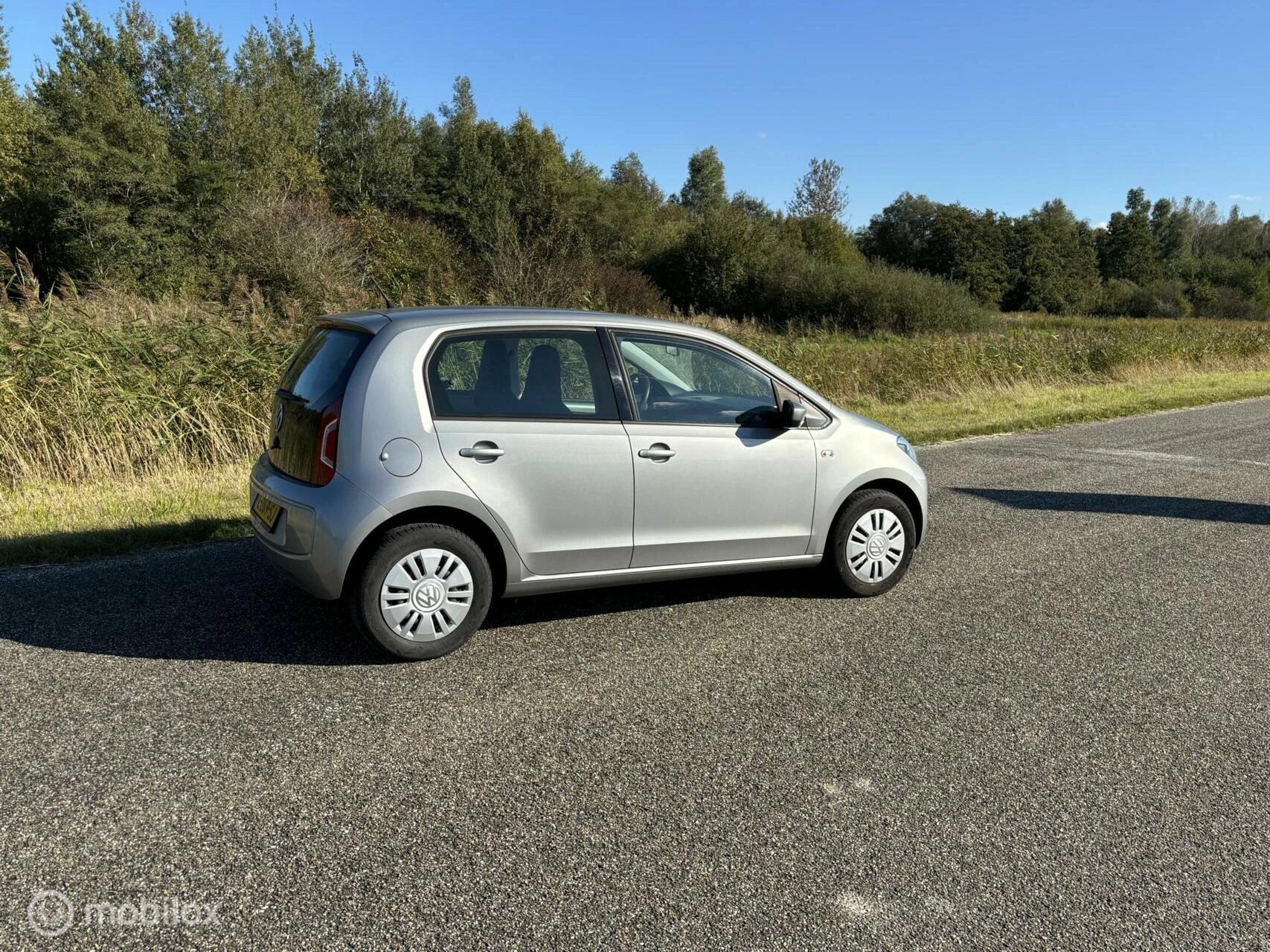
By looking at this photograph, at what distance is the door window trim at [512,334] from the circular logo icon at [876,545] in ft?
5.85

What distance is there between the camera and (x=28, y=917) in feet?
8.40

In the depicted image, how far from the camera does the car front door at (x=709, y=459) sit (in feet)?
16.0

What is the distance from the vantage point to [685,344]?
5.19 m

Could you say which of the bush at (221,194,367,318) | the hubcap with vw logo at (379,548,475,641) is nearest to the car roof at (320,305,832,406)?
the hubcap with vw logo at (379,548,475,641)

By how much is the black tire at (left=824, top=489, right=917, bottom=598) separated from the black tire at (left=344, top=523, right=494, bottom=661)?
209 cm

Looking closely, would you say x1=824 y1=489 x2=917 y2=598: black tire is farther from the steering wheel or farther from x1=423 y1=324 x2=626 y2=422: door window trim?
x1=423 y1=324 x2=626 y2=422: door window trim

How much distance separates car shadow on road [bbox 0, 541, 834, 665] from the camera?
4555 mm

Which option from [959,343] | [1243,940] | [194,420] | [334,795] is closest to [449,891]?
[334,795]

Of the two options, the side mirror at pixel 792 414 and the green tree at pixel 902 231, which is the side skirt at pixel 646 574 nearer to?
the side mirror at pixel 792 414

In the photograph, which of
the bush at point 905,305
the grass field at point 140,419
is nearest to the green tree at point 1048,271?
the bush at point 905,305

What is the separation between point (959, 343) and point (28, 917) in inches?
744

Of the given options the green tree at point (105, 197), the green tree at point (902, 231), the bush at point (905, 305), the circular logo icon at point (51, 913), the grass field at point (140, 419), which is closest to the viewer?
the circular logo icon at point (51, 913)

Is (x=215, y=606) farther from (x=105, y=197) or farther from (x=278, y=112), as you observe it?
(x=278, y=112)

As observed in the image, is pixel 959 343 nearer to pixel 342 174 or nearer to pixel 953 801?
pixel 953 801
